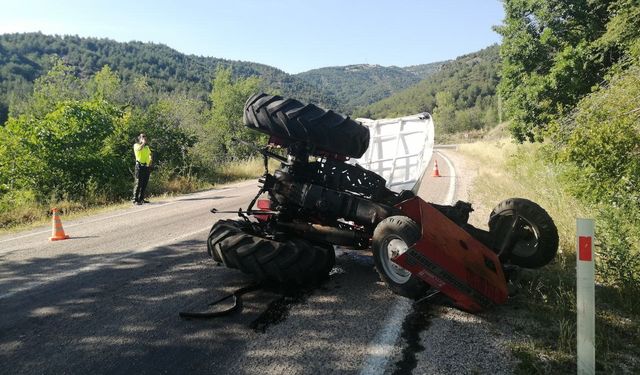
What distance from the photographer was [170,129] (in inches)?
692

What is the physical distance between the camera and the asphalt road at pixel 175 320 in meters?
2.82

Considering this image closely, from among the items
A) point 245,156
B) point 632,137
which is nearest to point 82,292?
point 632,137

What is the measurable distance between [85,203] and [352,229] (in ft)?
32.8

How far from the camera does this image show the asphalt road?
282cm

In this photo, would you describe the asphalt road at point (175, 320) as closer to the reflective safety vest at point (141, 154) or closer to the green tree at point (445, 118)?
the reflective safety vest at point (141, 154)

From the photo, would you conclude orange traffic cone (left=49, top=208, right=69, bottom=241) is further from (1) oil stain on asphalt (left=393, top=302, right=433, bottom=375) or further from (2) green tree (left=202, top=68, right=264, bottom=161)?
(2) green tree (left=202, top=68, right=264, bottom=161)

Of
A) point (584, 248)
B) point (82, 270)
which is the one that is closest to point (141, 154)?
point (82, 270)

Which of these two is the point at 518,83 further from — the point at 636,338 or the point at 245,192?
the point at 636,338

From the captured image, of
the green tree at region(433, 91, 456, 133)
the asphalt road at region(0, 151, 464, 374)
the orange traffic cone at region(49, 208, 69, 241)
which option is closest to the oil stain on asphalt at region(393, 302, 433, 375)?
the asphalt road at region(0, 151, 464, 374)

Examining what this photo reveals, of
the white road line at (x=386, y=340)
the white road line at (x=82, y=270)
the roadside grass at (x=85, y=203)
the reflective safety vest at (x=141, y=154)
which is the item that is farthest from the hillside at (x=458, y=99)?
the white road line at (x=386, y=340)

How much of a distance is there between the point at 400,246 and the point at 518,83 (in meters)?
16.0

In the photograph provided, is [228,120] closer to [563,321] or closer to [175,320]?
[175,320]

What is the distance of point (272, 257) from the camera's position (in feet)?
12.6

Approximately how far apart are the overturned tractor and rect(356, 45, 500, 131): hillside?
252 feet
